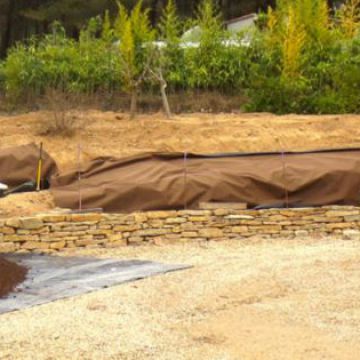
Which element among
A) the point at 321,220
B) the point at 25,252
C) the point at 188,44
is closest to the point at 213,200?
the point at 321,220

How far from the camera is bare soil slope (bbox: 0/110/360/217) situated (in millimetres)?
13398

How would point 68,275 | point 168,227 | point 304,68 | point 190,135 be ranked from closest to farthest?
point 68,275
point 168,227
point 190,135
point 304,68

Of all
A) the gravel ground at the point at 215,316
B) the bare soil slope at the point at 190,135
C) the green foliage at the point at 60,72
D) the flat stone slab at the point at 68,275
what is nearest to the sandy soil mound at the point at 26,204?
the flat stone slab at the point at 68,275

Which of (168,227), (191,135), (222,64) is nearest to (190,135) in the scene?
(191,135)

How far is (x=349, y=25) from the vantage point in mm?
19328

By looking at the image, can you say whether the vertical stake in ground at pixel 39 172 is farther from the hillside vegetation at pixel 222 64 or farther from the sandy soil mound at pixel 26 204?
the hillside vegetation at pixel 222 64

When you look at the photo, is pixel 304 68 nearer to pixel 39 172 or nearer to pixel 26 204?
pixel 39 172

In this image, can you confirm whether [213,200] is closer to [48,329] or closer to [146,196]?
[146,196]

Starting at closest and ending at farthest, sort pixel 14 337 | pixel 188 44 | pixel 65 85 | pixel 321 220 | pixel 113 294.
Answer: pixel 14 337 < pixel 113 294 < pixel 321 220 < pixel 65 85 < pixel 188 44

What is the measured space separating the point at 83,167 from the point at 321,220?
3.60m

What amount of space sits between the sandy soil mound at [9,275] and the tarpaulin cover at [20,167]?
11.1ft

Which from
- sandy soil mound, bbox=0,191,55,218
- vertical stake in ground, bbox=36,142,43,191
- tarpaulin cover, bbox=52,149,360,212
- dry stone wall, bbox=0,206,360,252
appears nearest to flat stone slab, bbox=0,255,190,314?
dry stone wall, bbox=0,206,360,252

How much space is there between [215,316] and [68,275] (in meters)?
2.39

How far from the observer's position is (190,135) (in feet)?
45.5
